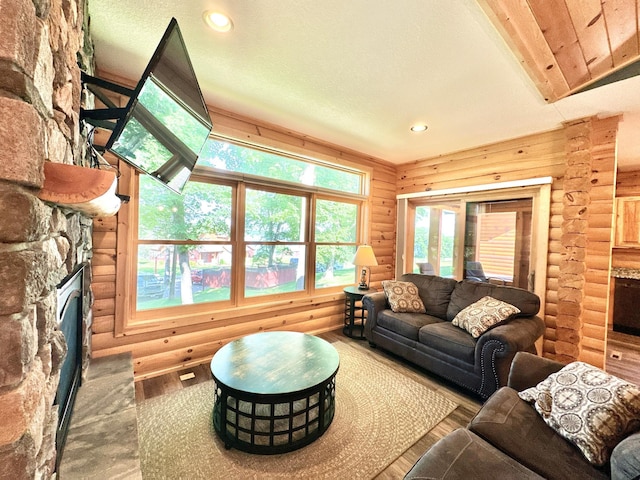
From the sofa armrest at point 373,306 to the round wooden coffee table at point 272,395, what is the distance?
124 cm

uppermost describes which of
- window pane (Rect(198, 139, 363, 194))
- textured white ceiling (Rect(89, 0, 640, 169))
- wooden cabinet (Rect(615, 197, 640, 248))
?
textured white ceiling (Rect(89, 0, 640, 169))

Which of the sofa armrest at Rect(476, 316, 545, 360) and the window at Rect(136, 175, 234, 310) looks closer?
the sofa armrest at Rect(476, 316, 545, 360)

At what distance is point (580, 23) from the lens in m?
1.64

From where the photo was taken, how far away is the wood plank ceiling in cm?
152

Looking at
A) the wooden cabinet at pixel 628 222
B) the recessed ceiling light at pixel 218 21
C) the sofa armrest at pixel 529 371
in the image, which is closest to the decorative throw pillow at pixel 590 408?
the sofa armrest at pixel 529 371

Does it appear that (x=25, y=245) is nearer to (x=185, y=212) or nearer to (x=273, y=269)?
(x=185, y=212)

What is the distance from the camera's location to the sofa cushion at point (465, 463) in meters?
1.08

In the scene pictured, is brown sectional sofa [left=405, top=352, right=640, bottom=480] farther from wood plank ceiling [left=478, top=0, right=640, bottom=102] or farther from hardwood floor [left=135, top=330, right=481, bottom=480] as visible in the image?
wood plank ceiling [left=478, top=0, right=640, bottom=102]

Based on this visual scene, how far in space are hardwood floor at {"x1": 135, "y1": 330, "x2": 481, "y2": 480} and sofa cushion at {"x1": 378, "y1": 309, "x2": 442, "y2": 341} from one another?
36 cm

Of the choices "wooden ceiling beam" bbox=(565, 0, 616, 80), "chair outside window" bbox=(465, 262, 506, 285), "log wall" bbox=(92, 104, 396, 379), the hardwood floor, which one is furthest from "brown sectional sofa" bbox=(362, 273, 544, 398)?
"wooden ceiling beam" bbox=(565, 0, 616, 80)

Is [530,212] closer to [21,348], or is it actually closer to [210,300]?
[210,300]

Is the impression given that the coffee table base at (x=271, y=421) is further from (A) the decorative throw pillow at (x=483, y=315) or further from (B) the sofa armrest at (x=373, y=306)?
(A) the decorative throw pillow at (x=483, y=315)

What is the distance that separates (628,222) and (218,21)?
6.24m

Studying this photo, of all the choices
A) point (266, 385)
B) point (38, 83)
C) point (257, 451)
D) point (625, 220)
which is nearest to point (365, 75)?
point (38, 83)
